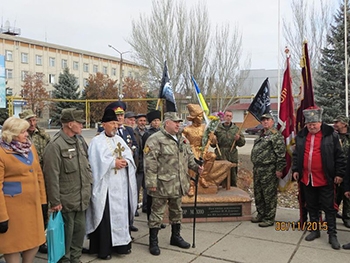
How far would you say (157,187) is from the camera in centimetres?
446

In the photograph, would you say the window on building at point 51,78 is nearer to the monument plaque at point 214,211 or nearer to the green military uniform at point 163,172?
the monument plaque at point 214,211

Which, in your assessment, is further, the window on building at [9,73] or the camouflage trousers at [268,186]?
the window on building at [9,73]

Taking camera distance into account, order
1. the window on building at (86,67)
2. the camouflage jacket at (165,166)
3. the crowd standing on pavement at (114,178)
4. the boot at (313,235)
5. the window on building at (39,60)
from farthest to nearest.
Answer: the window on building at (86,67)
the window on building at (39,60)
the boot at (313,235)
the camouflage jacket at (165,166)
the crowd standing on pavement at (114,178)

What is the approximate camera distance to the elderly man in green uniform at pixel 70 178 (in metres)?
3.66

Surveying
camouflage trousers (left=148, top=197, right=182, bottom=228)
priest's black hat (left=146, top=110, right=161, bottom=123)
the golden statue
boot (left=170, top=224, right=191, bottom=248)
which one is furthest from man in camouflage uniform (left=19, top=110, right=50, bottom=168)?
the golden statue

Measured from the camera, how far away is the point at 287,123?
5.79 metres

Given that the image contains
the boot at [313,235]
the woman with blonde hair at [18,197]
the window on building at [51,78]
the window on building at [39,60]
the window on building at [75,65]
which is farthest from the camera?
the window on building at [75,65]

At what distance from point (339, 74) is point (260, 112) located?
13001 mm

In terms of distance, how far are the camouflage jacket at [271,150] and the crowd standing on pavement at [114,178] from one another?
0.05 feet

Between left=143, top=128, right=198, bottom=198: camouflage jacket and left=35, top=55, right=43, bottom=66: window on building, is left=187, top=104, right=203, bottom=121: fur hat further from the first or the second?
left=35, top=55, right=43, bottom=66: window on building

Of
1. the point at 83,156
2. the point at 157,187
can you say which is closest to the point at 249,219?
the point at 157,187

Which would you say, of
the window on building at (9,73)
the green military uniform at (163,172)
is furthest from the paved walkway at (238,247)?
the window on building at (9,73)

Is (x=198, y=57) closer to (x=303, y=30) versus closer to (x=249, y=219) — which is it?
(x=303, y=30)

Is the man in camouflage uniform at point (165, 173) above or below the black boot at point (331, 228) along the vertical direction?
above
